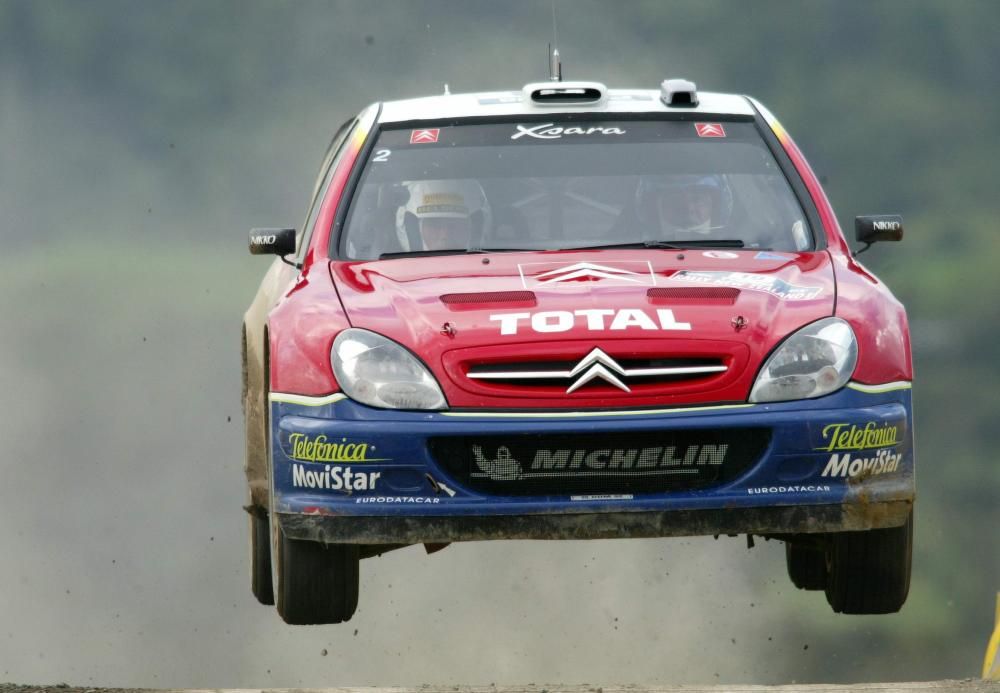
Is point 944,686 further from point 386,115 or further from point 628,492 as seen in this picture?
point 386,115

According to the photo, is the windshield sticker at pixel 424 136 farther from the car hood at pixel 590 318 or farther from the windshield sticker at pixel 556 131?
the car hood at pixel 590 318

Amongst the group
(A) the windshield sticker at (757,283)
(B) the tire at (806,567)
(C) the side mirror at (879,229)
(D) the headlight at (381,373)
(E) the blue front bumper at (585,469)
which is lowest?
(B) the tire at (806,567)

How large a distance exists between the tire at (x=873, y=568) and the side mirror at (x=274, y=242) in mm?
1998

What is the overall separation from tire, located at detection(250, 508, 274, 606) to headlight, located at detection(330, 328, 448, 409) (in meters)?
1.77

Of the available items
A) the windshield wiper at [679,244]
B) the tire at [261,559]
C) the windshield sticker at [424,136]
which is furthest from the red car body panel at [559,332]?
the tire at [261,559]

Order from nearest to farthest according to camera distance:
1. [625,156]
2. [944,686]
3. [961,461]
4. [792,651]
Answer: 1. [944,686]
2. [625,156]
3. [961,461]
4. [792,651]

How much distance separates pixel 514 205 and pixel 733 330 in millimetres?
1285

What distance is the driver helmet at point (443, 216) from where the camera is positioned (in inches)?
255

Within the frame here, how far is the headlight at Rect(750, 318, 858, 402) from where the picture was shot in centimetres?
553

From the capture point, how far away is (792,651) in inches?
1709

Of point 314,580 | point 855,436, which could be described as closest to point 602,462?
point 855,436

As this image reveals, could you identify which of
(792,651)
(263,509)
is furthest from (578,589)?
(792,651)

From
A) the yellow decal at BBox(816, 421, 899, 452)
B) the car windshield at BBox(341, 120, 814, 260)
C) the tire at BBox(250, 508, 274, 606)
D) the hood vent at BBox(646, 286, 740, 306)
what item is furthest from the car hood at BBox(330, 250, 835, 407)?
the tire at BBox(250, 508, 274, 606)

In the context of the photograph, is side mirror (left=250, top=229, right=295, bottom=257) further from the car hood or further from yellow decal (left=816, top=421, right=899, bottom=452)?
yellow decal (left=816, top=421, right=899, bottom=452)
